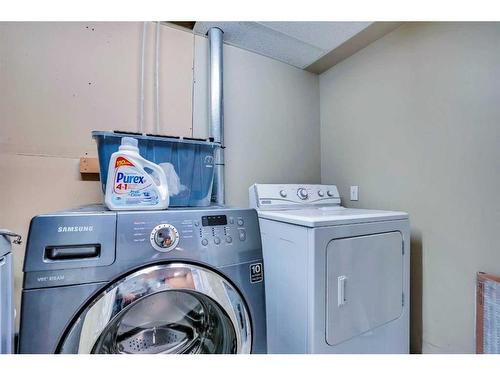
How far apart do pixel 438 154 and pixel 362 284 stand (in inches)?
35.1

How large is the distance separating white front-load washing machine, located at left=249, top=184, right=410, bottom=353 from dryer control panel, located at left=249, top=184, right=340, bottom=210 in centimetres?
25

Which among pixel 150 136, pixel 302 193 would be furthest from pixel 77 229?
pixel 302 193

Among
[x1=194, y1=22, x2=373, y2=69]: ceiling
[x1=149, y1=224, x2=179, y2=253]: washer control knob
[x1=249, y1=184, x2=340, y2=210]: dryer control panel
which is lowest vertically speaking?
[x1=149, y1=224, x2=179, y2=253]: washer control knob

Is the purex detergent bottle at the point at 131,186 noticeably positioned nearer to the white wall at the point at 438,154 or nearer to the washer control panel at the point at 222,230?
the washer control panel at the point at 222,230

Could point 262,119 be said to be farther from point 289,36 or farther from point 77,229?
point 77,229

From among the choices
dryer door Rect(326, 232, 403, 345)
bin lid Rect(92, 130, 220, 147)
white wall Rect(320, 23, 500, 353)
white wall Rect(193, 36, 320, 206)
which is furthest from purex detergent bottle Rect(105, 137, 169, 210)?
white wall Rect(320, 23, 500, 353)

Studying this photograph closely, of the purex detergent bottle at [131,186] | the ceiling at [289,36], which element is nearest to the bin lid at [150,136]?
the purex detergent bottle at [131,186]

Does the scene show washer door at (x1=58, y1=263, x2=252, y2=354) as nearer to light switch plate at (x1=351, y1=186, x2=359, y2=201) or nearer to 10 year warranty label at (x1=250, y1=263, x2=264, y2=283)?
10 year warranty label at (x1=250, y1=263, x2=264, y2=283)

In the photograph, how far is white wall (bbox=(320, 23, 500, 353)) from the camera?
50.2 inches

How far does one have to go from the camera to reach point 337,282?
1.14 meters

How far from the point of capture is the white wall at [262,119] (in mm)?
1880

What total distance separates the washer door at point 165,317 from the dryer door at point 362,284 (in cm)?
45

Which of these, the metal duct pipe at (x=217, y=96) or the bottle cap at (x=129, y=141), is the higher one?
the metal duct pipe at (x=217, y=96)

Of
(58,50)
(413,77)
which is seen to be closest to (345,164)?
(413,77)
